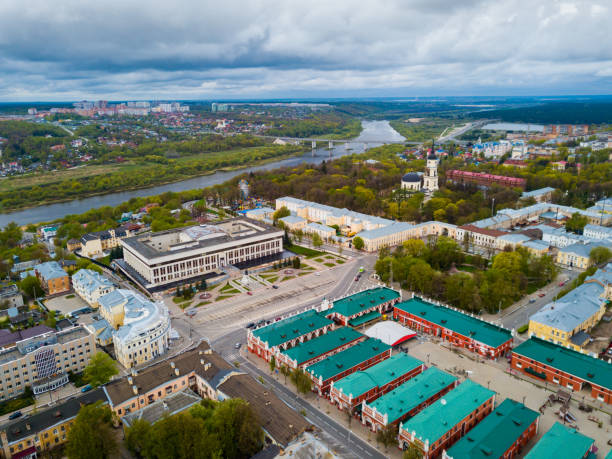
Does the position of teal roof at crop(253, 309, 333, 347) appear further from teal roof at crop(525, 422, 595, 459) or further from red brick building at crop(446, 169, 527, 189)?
red brick building at crop(446, 169, 527, 189)

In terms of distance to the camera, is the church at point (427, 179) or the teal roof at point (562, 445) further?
the church at point (427, 179)

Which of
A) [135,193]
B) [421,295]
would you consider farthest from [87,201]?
[421,295]

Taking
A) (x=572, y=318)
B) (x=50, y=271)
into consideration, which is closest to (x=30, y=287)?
(x=50, y=271)

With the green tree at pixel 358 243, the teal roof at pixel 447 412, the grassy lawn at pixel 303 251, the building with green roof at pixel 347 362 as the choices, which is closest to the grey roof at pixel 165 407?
the building with green roof at pixel 347 362

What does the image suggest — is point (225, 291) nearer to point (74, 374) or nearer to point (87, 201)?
point (74, 374)

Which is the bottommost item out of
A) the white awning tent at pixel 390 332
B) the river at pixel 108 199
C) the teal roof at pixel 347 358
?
the river at pixel 108 199

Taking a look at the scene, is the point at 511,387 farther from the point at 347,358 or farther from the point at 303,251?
the point at 303,251

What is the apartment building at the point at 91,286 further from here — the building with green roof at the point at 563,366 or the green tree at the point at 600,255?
the green tree at the point at 600,255
